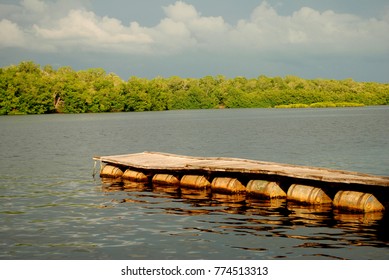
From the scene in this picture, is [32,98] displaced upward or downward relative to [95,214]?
upward

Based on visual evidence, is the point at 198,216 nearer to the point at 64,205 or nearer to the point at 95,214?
the point at 95,214

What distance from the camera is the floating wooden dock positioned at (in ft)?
68.7

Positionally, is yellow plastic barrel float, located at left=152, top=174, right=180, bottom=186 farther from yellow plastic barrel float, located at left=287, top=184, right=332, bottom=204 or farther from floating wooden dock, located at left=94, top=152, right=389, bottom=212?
yellow plastic barrel float, located at left=287, top=184, right=332, bottom=204

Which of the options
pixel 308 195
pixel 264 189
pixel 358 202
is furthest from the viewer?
pixel 264 189

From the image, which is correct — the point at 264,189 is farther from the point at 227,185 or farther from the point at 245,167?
the point at 227,185

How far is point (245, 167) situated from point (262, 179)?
3.54 ft

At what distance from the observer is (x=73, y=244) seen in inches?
694

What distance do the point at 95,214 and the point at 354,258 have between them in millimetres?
10832

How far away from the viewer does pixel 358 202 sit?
20859mm

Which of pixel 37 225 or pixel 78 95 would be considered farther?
pixel 78 95

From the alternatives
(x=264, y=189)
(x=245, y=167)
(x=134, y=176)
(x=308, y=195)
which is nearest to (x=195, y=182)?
(x=245, y=167)

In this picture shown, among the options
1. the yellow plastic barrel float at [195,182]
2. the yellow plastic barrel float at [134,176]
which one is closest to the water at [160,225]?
the yellow plastic barrel float at [195,182]
